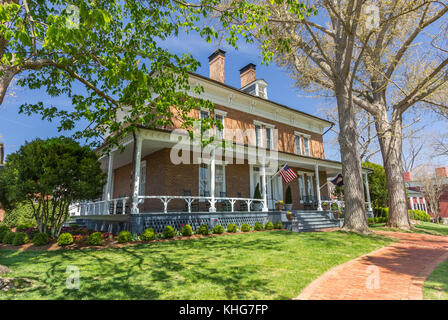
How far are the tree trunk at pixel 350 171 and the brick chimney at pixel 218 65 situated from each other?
28.7ft

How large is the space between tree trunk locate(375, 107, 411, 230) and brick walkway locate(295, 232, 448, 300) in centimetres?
673


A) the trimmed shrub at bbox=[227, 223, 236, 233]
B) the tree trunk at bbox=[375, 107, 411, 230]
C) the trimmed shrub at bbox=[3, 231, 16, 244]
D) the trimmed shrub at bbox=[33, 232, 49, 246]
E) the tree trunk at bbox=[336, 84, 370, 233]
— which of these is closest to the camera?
the trimmed shrub at bbox=[33, 232, 49, 246]

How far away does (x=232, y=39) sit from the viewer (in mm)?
8000

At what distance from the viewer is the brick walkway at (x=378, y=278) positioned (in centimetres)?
402

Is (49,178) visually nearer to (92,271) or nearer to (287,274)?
(92,271)

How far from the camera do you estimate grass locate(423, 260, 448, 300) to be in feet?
12.8

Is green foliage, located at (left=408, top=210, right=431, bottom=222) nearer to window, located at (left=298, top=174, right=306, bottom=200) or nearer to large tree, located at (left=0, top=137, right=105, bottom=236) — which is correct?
window, located at (left=298, top=174, right=306, bottom=200)

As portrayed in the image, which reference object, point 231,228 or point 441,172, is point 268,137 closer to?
point 231,228

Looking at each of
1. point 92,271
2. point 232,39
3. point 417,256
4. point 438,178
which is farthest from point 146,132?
point 438,178

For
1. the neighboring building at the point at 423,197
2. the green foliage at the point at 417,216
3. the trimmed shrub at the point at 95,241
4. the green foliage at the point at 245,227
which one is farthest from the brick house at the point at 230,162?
the neighboring building at the point at 423,197

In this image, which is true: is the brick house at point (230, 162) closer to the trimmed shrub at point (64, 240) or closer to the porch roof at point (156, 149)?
the porch roof at point (156, 149)

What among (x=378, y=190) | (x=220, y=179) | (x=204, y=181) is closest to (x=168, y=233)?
(x=204, y=181)

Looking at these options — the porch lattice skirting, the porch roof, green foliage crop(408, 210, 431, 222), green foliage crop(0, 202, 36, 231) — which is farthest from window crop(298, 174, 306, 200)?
green foliage crop(0, 202, 36, 231)

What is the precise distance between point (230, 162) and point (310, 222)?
589cm
